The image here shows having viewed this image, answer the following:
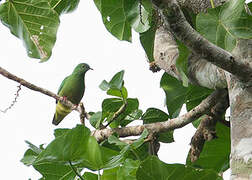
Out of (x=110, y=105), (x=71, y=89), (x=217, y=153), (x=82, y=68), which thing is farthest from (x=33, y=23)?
(x=82, y=68)

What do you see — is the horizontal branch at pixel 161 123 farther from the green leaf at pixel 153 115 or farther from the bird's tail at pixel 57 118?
the bird's tail at pixel 57 118

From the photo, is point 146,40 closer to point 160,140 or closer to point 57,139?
point 160,140

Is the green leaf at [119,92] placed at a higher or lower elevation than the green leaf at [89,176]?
higher

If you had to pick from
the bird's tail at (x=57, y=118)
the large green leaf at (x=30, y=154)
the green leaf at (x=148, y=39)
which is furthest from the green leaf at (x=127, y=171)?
the bird's tail at (x=57, y=118)

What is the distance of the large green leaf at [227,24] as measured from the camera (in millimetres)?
1148

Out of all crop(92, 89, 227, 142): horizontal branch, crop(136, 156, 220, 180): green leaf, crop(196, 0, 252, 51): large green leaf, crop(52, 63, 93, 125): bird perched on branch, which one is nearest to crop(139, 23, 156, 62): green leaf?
crop(92, 89, 227, 142): horizontal branch

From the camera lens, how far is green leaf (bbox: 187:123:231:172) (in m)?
1.64

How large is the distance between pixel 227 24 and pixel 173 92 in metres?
0.60

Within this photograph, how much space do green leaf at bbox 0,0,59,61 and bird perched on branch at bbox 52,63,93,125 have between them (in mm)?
2463

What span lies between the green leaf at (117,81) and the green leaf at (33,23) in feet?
1.17

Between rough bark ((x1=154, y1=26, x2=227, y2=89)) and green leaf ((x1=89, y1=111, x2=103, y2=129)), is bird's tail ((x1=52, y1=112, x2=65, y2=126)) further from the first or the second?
rough bark ((x1=154, y1=26, x2=227, y2=89))

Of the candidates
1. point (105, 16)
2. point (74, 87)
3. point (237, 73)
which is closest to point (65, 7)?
point (105, 16)

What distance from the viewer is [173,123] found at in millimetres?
1517

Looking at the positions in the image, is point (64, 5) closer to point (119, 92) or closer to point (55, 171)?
Result: point (119, 92)
